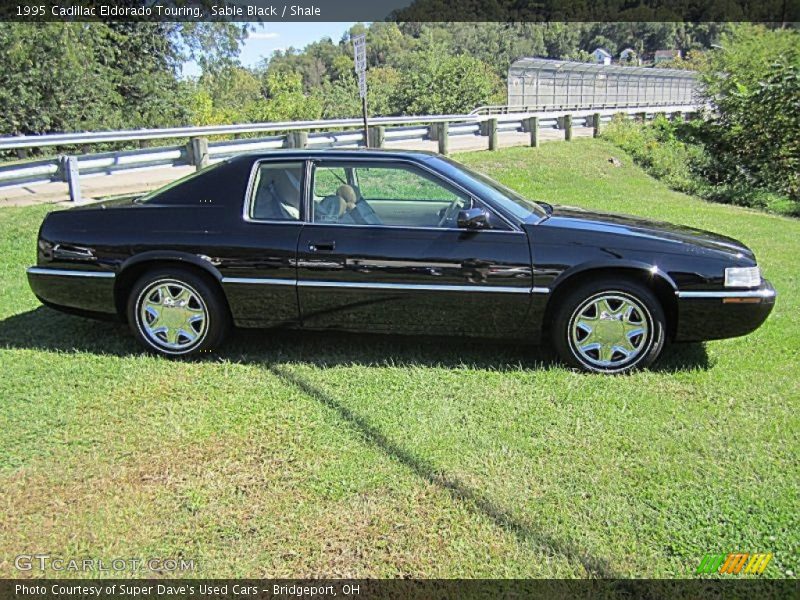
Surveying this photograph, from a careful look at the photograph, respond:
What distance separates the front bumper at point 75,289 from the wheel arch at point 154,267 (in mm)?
55

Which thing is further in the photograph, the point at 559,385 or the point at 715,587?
the point at 559,385

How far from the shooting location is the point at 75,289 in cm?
479

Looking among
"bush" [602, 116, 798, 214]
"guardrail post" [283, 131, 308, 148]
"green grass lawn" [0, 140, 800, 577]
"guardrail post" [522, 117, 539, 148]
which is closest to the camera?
"green grass lawn" [0, 140, 800, 577]

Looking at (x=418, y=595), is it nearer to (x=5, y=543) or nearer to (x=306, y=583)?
(x=306, y=583)

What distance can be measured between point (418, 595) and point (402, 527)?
1.28 feet

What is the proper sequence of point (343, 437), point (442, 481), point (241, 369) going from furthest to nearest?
1. point (241, 369)
2. point (343, 437)
3. point (442, 481)

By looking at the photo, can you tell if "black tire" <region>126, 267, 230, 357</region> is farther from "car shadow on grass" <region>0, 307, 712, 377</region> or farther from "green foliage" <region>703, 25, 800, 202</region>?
"green foliage" <region>703, 25, 800, 202</region>

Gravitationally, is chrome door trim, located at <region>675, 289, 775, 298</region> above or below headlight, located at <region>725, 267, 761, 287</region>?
below

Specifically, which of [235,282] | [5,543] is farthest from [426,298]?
[5,543]

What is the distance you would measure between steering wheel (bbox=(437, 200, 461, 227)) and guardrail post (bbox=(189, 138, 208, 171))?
7.43 meters

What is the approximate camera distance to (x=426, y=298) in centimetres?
443

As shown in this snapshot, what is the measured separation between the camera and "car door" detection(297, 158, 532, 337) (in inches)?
172

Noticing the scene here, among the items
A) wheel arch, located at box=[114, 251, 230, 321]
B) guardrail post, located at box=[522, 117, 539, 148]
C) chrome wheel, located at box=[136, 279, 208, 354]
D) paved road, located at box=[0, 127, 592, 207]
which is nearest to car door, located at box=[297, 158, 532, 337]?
wheel arch, located at box=[114, 251, 230, 321]

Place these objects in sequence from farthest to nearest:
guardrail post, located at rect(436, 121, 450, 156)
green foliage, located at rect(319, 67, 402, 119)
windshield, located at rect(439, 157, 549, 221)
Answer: green foliage, located at rect(319, 67, 402, 119) → guardrail post, located at rect(436, 121, 450, 156) → windshield, located at rect(439, 157, 549, 221)
